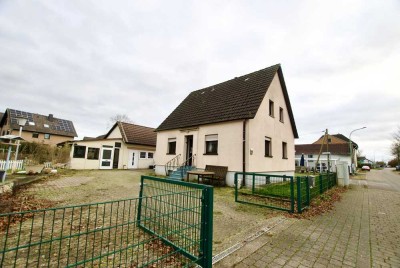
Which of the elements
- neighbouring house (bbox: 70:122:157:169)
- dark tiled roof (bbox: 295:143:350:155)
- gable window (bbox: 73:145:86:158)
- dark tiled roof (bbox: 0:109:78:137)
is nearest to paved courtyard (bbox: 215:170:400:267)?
neighbouring house (bbox: 70:122:157:169)

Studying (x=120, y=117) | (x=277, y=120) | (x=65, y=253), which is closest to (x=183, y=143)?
(x=277, y=120)

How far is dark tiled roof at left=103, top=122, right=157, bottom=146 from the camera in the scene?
20.7 meters

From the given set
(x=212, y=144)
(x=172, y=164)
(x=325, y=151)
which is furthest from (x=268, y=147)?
(x=325, y=151)

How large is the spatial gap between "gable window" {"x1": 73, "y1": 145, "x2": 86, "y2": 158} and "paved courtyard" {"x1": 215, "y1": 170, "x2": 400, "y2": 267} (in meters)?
18.8

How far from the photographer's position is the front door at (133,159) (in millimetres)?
20922

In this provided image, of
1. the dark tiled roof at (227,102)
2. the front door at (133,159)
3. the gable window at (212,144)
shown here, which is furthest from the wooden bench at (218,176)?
the front door at (133,159)

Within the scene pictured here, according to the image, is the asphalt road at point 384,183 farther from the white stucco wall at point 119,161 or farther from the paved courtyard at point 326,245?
the white stucco wall at point 119,161

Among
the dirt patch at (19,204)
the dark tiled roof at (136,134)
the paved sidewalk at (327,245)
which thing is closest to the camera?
the paved sidewalk at (327,245)

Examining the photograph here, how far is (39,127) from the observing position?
36.2 metres

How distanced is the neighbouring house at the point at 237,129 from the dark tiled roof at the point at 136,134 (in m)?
5.37

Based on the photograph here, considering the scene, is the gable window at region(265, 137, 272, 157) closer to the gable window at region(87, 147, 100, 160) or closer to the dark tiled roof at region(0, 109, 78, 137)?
the gable window at region(87, 147, 100, 160)

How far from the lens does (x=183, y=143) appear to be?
14.7m

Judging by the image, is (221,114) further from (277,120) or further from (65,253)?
(65,253)

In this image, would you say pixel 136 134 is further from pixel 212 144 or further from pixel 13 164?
pixel 212 144
